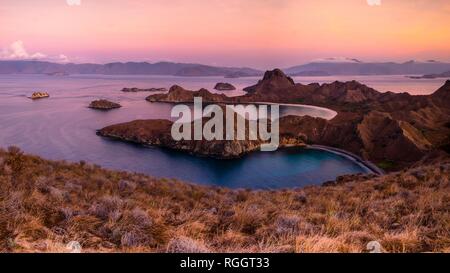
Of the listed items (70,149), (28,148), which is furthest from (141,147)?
(28,148)

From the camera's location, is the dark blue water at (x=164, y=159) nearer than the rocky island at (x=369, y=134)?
Yes

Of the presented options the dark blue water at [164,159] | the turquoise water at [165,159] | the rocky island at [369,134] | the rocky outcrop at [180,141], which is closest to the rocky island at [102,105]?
the dark blue water at [164,159]

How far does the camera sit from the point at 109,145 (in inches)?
3861

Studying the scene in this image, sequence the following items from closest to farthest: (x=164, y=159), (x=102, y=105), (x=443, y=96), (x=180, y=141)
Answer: (x=164, y=159) < (x=180, y=141) < (x=443, y=96) < (x=102, y=105)

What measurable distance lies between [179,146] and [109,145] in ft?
66.8

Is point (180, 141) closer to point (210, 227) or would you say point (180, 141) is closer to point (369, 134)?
point (369, 134)

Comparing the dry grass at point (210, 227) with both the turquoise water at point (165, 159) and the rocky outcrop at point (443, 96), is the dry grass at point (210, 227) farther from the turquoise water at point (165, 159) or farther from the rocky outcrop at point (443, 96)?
the rocky outcrop at point (443, 96)

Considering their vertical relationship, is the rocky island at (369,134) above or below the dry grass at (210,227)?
below

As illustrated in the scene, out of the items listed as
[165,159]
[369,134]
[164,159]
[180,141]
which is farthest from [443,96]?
[164,159]
